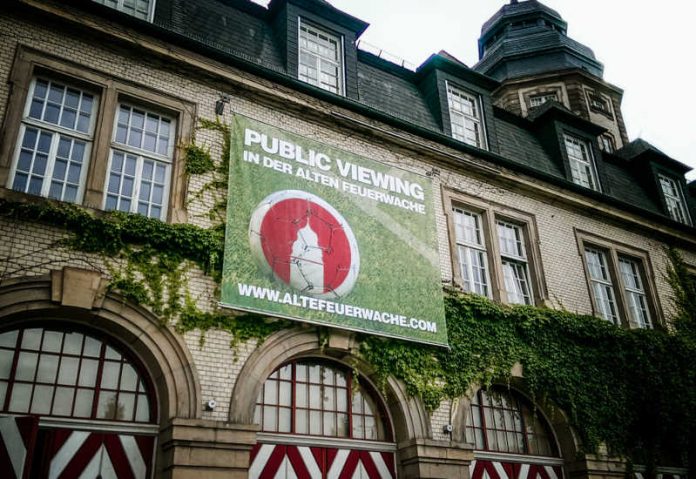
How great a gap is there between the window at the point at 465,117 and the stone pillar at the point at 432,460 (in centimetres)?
711

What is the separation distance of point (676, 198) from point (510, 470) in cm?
1158

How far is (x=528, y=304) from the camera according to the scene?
12789mm

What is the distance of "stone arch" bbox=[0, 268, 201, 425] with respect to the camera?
24.8 ft

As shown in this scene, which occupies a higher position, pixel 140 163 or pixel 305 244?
pixel 140 163

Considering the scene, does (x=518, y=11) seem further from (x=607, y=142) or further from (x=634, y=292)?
(x=634, y=292)

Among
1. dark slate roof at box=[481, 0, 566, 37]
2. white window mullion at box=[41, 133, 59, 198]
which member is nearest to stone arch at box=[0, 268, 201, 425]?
white window mullion at box=[41, 133, 59, 198]

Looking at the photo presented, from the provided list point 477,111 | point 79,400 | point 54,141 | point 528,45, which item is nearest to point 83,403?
point 79,400

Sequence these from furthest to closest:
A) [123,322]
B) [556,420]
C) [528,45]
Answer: [528,45], [556,420], [123,322]

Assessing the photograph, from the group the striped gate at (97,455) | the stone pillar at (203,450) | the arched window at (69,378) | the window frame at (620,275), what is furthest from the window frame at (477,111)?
the striped gate at (97,455)

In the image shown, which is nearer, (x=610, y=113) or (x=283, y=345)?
(x=283, y=345)

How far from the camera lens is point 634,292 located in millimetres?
14984

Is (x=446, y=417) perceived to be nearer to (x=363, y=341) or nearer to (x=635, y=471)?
(x=363, y=341)

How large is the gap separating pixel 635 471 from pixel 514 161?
6991mm

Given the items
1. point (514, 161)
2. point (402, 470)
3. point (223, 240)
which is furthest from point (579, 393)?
point (223, 240)
